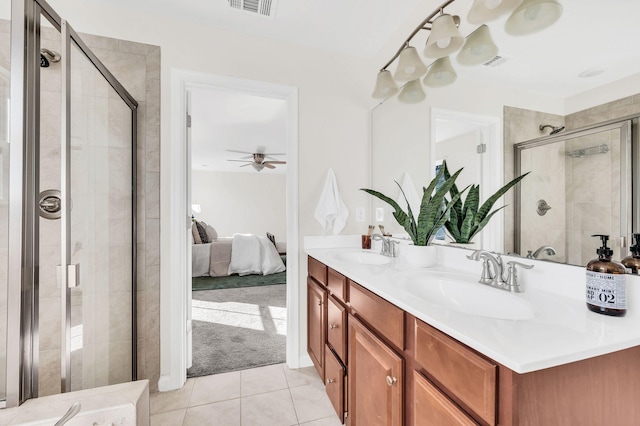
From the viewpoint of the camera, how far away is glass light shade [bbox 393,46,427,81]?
150cm

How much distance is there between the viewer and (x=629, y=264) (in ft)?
2.44

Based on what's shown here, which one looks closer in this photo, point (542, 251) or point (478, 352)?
point (478, 352)

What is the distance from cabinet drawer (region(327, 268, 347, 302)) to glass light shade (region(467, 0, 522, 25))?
4.11 ft

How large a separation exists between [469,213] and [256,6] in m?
1.69

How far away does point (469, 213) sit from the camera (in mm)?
1210

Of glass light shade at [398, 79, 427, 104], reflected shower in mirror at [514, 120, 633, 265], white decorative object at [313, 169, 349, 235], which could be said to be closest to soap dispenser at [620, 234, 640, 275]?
reflected shower in mirror at [514, 120, 633, 265]

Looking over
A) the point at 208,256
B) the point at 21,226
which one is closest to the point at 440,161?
the point at 21,226

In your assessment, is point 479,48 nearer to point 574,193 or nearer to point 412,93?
point 412,93

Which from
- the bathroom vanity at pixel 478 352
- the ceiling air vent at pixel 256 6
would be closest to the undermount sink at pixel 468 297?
the bathroom vanity at pixel 478 352

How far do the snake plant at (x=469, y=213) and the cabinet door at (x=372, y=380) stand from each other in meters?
0.64

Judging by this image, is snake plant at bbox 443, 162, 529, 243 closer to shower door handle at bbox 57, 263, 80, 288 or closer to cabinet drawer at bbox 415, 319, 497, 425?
cabinet drawer at bbox 415, 319, 497, 425

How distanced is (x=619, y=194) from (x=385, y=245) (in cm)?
111

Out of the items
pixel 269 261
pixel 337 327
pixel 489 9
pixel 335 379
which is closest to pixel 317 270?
pixel 337 327

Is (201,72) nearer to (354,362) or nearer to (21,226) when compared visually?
(21,226)
